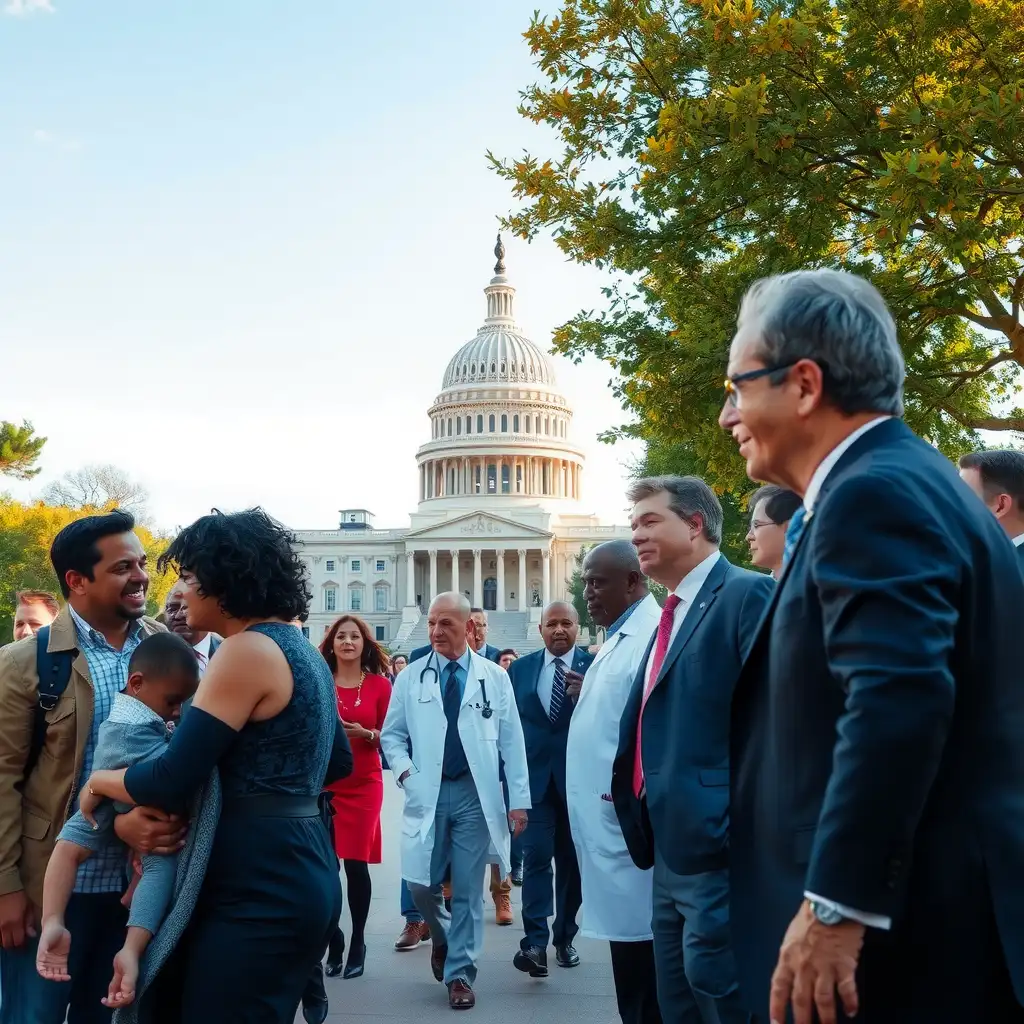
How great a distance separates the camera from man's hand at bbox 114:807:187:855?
358 centimetres

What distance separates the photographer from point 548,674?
9.36 m

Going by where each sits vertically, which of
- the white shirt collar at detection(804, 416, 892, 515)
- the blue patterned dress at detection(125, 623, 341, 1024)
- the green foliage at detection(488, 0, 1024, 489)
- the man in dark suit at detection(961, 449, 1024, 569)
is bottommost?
the blue patterned dress at detection(125, 623, 341, 1024)

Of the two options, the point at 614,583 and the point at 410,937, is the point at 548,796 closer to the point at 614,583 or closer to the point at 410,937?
the point at 410,937

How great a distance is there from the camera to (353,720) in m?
8.98

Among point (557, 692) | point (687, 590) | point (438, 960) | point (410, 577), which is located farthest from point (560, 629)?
point (410, 577)

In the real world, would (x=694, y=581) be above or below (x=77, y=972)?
above

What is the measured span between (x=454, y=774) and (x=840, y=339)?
5764 mm

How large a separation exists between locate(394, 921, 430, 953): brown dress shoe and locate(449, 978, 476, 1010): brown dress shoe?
1.58 metres

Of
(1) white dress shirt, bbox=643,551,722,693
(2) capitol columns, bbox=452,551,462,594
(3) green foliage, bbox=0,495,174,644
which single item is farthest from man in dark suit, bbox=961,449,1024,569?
(2) capitol columns, bbox=452,551,462,594

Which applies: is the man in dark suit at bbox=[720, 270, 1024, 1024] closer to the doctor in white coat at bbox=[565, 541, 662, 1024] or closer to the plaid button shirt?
the plaid button shirt

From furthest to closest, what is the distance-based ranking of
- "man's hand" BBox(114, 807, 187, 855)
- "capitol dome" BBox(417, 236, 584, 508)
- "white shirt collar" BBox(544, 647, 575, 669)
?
"capitol dome" BBox(417, 236, 584, 508) → "white shirt collar" BBox(544, 647, 575, 669) → "man's hand" BBox(114, 807, 187, 855)

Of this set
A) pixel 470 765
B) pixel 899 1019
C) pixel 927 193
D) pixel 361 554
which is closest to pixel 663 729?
pixel 899 1019

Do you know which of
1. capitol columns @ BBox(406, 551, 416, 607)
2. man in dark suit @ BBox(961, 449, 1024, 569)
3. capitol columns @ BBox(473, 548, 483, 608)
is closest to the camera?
man in dark suit @ BBox(961, 449, 1024, 569)

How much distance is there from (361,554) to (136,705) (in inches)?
3932
